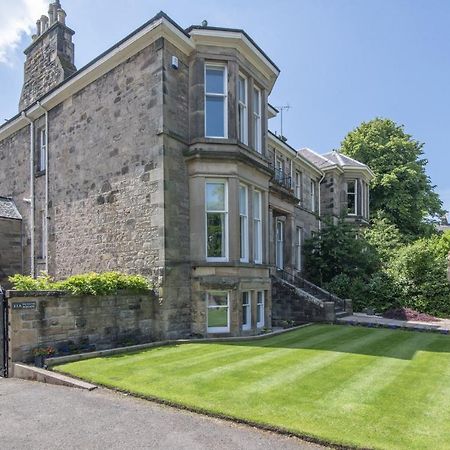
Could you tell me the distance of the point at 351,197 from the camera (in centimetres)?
2795

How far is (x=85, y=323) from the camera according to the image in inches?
382

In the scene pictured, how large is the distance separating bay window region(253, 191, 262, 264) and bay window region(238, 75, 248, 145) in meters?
2.02

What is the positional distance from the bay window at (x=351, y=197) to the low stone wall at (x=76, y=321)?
64.7 feet

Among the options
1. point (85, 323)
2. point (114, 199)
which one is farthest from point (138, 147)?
point (85, 323)

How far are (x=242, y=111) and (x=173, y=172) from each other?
3585mm

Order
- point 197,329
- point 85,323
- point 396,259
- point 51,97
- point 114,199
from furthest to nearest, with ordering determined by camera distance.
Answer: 1. point 396,259
2. point 51,97
3. point 114,199
4. point 197,329
5. point 85,323

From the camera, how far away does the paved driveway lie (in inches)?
185

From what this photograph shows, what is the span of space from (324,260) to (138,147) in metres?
12.9

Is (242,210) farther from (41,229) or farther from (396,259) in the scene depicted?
(396,259)

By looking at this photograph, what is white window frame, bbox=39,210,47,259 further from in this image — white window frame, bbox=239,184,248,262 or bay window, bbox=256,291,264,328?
bay window, bbox=256,291,264,328

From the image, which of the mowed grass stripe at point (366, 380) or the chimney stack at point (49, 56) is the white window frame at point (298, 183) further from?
the mowed grass stripe at point (366, 380)

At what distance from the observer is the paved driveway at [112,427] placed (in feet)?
15.4

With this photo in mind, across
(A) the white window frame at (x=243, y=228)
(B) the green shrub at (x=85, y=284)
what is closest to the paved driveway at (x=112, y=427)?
(B) the green shrub at (x=85, y=284)

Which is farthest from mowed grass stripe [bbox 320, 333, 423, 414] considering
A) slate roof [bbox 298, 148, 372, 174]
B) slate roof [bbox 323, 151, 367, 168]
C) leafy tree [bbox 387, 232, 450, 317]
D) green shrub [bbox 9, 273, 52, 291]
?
slate roof [bbox 323, 151, 367, 168]
